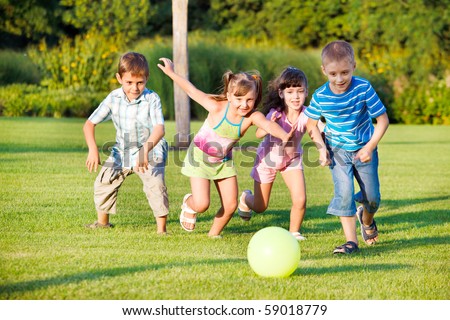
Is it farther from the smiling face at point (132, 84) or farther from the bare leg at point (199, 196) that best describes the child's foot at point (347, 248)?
the smiling face at point (132, 84)

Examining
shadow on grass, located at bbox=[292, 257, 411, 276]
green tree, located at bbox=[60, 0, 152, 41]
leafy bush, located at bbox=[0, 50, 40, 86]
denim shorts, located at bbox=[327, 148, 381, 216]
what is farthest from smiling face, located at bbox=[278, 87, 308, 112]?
green tree, located at bbox=[60, 0, 152, 41]

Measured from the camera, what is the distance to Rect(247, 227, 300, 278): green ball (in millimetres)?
5906

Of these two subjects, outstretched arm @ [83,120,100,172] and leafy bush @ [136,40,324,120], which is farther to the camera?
leafy bush @ [136,40,324,120]

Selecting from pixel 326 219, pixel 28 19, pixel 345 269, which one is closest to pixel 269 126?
pixel 345 269

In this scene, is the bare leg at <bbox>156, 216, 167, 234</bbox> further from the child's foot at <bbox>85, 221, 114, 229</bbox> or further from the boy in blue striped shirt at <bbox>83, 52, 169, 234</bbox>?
the child's foot at <bbox>85, 221, 114, 229</bbox>

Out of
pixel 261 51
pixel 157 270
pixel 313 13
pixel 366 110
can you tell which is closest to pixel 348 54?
pixel 366 110

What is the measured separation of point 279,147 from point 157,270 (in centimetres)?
267

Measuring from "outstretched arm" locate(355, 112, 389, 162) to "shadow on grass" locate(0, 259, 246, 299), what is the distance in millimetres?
1481

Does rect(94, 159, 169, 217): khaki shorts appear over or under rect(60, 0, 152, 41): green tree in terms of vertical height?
over

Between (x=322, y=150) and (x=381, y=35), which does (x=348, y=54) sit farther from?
(x=381, y=35)

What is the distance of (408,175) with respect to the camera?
585 inches

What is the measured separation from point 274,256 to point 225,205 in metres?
2.11

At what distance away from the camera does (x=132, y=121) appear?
8.12 meters

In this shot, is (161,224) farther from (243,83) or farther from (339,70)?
(339,70)
